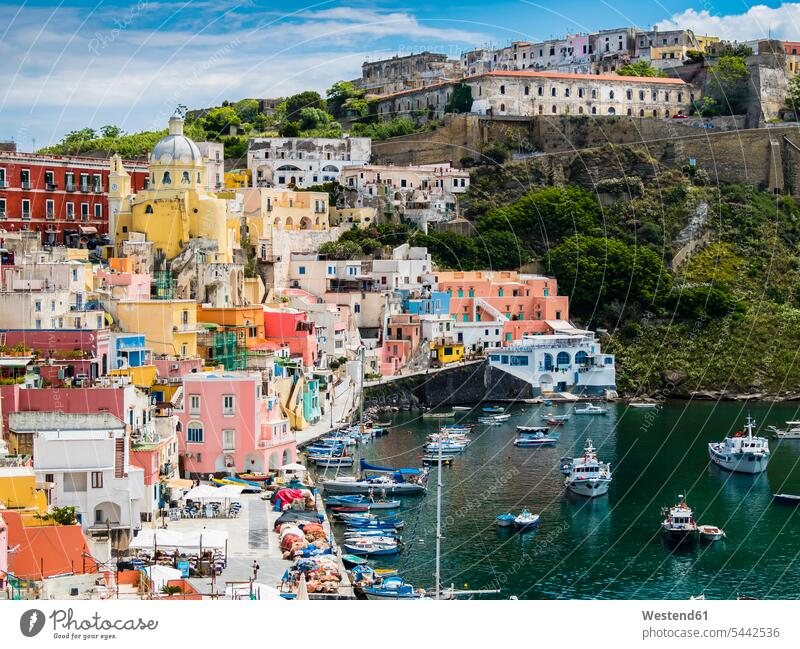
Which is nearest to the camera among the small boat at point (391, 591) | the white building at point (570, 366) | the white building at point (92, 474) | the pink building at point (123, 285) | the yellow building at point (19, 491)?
the yellow building at point (19, 491)

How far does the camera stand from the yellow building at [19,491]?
54.1ft

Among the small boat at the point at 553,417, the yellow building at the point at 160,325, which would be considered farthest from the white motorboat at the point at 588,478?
the small boat at the point at 553,417

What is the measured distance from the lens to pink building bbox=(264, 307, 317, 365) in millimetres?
34500

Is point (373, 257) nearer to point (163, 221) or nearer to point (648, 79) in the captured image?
point (163, 221)

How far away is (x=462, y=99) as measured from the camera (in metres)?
49.7

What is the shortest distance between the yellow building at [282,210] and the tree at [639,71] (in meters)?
13.7

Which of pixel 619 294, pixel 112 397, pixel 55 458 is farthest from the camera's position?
pixel 619 294

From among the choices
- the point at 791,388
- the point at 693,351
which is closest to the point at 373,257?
the point at 693,351

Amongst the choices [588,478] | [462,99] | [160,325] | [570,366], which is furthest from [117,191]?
[462,99]

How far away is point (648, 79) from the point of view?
51562 mm

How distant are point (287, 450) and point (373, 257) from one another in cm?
1717
